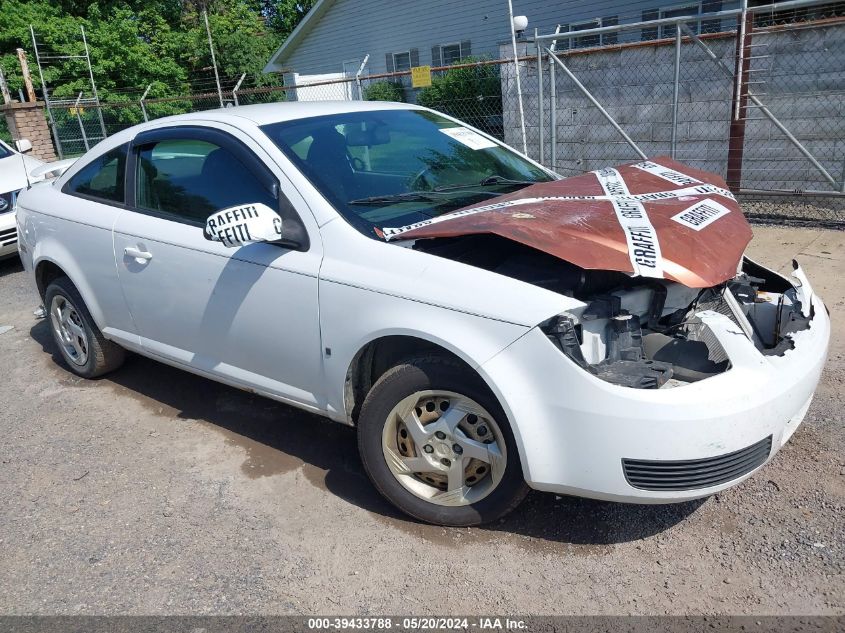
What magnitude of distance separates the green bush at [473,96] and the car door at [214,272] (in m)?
6.74

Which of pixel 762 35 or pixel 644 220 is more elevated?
pixel 762 35

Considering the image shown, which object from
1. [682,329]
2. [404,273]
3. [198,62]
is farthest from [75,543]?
[198,62]

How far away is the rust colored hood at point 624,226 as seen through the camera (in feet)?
8.69

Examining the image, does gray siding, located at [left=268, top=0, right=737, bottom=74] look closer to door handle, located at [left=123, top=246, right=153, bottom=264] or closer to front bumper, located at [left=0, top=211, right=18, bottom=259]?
front bumper, located at [left=0, top=211, right=18, bottom=259]

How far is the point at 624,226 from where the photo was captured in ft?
9.26

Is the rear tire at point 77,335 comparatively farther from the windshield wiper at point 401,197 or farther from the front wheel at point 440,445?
the front wheel at point 440,445

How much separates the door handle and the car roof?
774 millimetres

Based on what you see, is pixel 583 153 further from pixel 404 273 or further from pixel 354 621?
pixel 354 621

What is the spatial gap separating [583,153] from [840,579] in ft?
25.0

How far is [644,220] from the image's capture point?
9.53 feet

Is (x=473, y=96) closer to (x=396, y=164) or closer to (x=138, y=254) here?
(x=396, y=164)

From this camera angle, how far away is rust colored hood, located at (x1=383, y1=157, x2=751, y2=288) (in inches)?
104

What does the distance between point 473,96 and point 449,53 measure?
8.21 m

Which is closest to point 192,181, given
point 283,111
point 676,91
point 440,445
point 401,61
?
point 283,111
